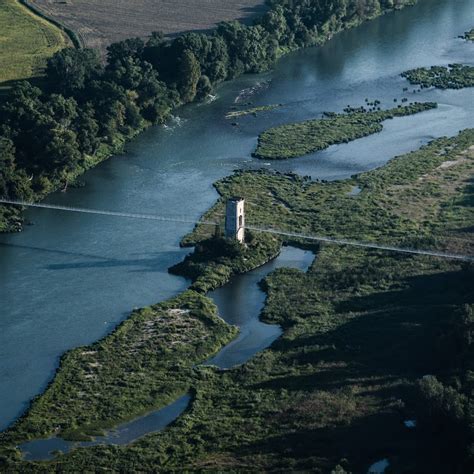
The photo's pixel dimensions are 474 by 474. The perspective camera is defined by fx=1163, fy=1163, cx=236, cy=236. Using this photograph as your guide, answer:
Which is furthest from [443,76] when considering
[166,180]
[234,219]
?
[234,219]

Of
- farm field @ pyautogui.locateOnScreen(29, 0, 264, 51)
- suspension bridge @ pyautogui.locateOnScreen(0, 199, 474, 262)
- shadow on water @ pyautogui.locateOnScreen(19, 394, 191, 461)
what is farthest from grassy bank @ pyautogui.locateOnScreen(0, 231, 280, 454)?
farm field @ pyautogui.locateOnScreen(29, 0, 264, 51)

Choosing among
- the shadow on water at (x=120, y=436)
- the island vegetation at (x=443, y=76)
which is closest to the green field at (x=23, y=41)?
the island vegetation at (x=443, y=76)

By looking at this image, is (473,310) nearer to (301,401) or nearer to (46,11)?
(301,401)

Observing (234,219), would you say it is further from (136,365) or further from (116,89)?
(116,89)

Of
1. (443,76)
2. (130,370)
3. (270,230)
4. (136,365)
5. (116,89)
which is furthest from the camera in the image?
(443,76)

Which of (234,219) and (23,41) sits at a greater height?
(23,41)

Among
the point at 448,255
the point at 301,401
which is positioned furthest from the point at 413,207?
the point at 301,401
